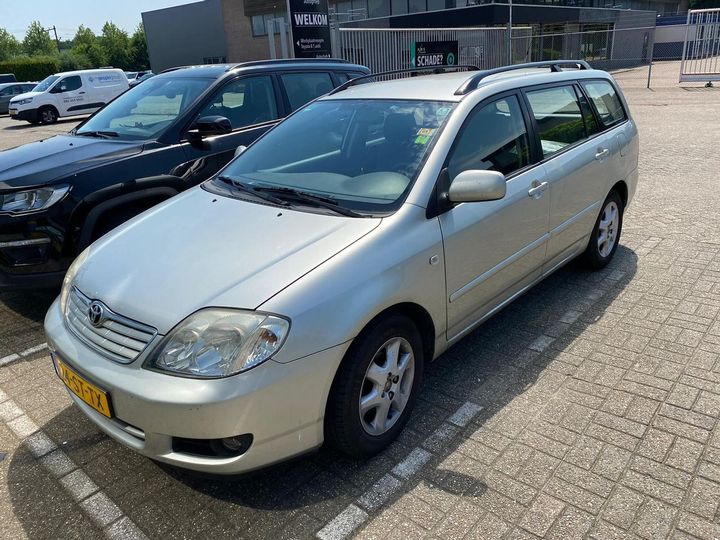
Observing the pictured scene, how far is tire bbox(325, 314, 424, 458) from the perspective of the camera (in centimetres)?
247

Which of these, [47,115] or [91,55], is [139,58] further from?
[47,115]

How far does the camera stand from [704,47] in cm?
2147

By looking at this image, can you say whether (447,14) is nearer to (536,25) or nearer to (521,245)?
(536,25)

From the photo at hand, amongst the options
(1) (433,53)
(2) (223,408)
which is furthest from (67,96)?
(2) (223,408)

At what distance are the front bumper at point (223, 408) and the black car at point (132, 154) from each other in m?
1.14

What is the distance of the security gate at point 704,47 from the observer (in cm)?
2020

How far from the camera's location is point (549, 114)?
13.1 ft

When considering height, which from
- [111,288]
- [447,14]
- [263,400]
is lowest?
[263,400]

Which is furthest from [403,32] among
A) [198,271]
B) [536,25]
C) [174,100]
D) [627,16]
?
[627,16]

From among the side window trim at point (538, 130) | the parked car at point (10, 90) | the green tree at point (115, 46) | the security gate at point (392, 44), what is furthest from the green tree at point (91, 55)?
the side window trim at point (538, 130)

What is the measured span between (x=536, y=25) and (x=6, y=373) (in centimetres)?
3245

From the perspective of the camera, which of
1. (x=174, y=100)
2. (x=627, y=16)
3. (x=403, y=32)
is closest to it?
(x=174, y=100)

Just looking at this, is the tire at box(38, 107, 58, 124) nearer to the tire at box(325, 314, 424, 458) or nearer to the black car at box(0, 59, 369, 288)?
the black car at box(0, 59, 369, 288)

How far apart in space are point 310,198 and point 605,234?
296 cm
